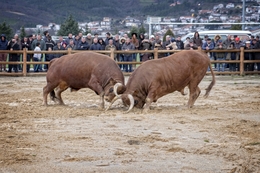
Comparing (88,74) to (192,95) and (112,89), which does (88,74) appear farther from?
(192,95)

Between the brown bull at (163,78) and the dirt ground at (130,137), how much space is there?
31cm

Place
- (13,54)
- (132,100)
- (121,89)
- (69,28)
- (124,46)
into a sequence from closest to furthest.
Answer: (132,100) → (121,89) → (13,54) → (124,46) → (69,28)

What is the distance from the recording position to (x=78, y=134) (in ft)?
33.2

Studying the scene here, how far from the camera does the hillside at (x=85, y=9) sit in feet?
209

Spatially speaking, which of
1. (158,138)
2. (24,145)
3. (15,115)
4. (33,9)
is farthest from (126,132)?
(33,9)

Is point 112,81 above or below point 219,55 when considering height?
below

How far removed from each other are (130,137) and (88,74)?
392 cm

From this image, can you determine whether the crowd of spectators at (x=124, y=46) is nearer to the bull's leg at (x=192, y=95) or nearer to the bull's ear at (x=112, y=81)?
the bull's leg at (x=192, y=95)

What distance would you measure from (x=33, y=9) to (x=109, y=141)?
58.2 m

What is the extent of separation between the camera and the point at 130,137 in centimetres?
986

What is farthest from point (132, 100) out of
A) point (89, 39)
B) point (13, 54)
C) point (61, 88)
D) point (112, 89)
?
point (89, 39)

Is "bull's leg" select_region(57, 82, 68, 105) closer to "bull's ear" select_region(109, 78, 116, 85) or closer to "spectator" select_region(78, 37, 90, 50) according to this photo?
"bull's ear" select_region(109, 78, 116, 85)

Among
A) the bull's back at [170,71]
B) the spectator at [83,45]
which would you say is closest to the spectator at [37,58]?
the spectator at [83,45]

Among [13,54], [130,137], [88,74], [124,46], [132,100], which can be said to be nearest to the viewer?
[130,137]
